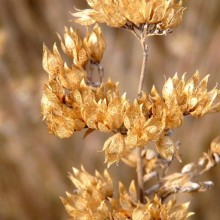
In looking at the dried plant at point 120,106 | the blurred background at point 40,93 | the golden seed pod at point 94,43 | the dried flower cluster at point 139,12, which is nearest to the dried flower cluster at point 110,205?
the dried plant at point 120,106

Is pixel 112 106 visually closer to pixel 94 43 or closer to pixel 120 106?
pixel 120 106

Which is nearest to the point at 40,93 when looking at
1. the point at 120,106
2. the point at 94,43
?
the point at 94,43

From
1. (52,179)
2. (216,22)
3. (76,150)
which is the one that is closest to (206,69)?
(216,22)

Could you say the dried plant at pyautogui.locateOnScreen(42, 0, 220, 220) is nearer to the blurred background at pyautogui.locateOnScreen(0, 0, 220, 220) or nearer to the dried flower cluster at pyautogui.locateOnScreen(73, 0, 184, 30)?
the dried flower cluster at pyautogui.locateOnScreen(73, 0, 184, 30)

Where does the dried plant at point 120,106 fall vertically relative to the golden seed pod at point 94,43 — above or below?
below

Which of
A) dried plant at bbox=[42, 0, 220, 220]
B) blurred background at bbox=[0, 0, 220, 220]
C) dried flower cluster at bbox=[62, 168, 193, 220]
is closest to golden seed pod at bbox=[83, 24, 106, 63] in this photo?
dried plant at bbox=[42, 0, 220, 220]

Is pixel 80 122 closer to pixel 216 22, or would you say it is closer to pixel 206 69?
pixel 206 69

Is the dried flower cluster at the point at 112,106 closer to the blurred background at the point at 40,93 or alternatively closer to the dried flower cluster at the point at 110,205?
the dried flower cluster at the point at 110,205
